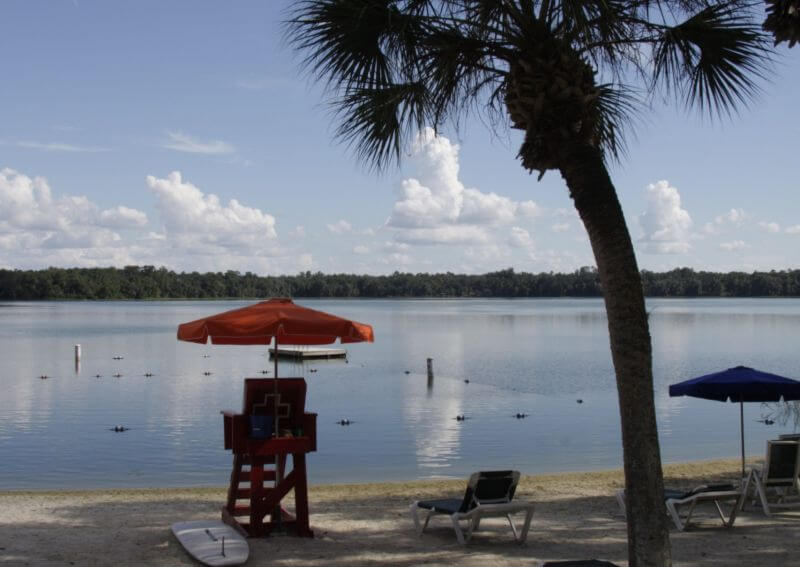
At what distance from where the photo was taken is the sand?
8.02m

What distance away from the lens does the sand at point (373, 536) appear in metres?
8.02

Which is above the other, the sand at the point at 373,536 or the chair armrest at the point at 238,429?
the chair armrest at the point at 238,429

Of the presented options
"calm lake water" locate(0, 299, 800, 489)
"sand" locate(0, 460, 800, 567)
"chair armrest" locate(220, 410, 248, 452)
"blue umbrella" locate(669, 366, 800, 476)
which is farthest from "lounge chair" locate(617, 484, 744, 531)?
"calm lake water" locate(0, 299, 800, 489)

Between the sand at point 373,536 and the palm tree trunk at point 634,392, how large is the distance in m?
2.18

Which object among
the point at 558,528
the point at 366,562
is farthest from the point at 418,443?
the point at 366,562

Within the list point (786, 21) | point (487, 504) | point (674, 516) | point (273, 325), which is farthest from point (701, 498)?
point (786, 21)

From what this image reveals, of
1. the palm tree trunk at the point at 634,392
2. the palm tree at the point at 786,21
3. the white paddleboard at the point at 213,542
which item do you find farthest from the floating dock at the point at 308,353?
the palm tree at the point at 786,21

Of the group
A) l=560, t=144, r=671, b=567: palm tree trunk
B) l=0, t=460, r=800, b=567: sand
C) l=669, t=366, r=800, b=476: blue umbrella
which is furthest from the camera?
l=669, t=366, r=800, b=476: blue umbrella

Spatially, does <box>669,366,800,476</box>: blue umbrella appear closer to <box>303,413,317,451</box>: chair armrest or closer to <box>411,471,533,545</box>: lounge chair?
<box>411,471,533,545</box>: lounge chair

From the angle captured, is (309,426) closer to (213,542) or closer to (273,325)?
(273,325)

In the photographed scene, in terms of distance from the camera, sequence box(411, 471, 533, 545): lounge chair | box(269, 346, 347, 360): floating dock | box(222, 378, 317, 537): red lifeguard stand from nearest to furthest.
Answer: box(222, 378, 317, 537): red lifeguard stand
box(411, 471, 533, 545): lounge chair
box(269, 346, 347, 360): floating dock

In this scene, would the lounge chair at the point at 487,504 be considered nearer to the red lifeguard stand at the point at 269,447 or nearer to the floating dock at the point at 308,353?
the red lifeguard stand at the point at 269,447

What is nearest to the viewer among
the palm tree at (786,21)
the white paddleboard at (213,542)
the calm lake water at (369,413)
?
the palm tree at (786,21)

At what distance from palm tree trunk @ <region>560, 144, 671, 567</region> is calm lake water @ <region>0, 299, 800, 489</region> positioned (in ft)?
37.9
